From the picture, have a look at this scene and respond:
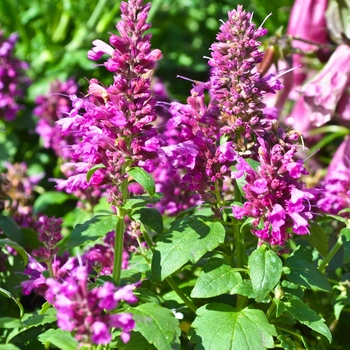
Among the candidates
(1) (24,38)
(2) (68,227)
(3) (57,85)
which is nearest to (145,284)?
(2) (68,227)

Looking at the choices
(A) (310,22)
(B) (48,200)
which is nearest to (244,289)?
(B) (48,200)

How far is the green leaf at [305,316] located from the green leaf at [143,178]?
36cm

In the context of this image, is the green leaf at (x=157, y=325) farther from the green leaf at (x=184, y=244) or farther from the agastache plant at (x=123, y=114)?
the agastache plant at (x=123, y=114)

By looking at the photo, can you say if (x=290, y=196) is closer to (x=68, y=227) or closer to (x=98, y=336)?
(x=98, y=336)

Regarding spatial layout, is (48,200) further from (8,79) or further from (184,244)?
(184,244)

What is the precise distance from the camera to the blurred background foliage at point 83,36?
3373mm

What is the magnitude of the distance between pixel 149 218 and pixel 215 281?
20 cm

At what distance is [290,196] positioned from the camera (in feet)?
3.96

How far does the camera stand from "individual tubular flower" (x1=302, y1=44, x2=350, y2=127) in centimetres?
253

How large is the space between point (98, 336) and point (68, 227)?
1626 millimetres

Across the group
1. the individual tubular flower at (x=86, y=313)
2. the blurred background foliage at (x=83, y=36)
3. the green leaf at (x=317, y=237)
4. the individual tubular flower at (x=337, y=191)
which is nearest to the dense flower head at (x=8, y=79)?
the blurred background foliage at (x=83, y=36)

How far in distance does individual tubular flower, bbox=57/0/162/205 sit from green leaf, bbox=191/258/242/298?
23 centimetres

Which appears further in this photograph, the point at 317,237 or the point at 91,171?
the point at 317,237

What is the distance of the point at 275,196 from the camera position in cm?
119
